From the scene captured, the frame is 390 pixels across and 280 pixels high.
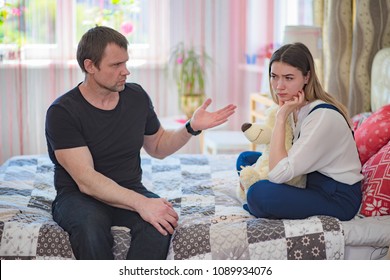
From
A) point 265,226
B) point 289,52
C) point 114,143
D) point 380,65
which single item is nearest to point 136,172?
point 114,143

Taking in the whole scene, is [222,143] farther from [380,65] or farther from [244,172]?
[244,172]

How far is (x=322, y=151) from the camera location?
2.26 m

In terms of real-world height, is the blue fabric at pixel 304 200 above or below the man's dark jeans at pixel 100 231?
above

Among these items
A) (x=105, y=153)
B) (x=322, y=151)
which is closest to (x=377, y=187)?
(x=322, y=151)

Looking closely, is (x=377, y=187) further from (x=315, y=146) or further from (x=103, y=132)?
(x=103, y=132)

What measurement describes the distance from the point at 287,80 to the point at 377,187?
0.50 meters

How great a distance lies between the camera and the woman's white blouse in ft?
7.34

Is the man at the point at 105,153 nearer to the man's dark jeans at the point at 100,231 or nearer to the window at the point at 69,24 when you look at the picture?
the man's dark jeans at the point at 100,231

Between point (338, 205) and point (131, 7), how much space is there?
9.70 feet

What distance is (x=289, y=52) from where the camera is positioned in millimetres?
2350

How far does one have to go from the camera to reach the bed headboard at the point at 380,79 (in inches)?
129

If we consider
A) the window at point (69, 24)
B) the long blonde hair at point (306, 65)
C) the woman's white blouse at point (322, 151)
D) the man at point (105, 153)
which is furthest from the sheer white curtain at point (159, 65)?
the woman's white blouse at point (322, 151)

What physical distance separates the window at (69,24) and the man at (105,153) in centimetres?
234

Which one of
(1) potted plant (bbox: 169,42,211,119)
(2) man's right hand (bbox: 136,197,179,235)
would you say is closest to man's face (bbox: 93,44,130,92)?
(2) man's right hand (bbox: 136,197,179,235)
